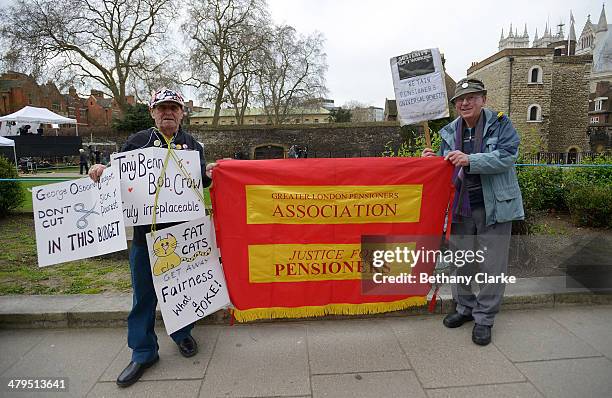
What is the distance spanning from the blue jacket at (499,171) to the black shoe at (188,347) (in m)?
2.59

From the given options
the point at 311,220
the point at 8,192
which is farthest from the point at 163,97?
the point at 8,192

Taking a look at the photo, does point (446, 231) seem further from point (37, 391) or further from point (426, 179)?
point (37, 391)

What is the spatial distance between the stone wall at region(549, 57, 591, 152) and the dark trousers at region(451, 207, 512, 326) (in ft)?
137

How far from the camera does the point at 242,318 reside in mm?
3113

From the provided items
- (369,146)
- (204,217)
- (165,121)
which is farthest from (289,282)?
(369,146)

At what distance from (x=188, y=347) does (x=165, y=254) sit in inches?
30.7

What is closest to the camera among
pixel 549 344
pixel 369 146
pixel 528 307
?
pixel 549 344

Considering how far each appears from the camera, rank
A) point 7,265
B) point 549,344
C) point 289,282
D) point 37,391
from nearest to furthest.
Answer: point 37,391 → point 549,344 → point 289,282 → point 7,265

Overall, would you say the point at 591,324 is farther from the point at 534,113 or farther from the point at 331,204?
the point at 534,113

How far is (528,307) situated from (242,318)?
2.70 m

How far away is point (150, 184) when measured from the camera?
8.79ft

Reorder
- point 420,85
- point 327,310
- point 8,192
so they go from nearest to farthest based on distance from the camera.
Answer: point 327,310 < point 420,85 < point 8,192

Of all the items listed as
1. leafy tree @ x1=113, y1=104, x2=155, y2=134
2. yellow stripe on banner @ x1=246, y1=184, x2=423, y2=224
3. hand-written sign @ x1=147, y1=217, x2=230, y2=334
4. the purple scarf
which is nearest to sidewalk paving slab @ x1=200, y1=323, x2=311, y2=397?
hand-written sign @ x1=147, y1=217, x2=230, y2=334

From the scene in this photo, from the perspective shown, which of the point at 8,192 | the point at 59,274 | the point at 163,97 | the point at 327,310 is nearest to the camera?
the point at 163,97
